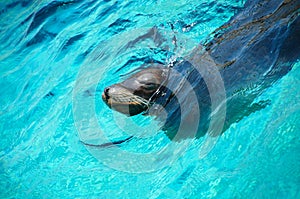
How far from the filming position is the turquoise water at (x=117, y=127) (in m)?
2.88

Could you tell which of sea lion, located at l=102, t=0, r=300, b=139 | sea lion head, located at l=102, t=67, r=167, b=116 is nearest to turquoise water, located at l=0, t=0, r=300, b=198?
sea lion, located at l=102, t=0, r=300, b=139

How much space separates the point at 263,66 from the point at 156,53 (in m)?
1.92

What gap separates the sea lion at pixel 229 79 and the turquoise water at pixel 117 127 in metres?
0.18

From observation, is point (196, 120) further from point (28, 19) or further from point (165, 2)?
point (28, 19)

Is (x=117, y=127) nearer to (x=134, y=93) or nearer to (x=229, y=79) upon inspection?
(x=134, y=93)

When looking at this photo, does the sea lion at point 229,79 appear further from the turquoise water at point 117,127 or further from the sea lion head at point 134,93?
the turquoise water at point 117,127

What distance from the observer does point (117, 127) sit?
3.69 meters

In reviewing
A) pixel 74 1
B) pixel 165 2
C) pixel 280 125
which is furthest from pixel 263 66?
pixel 74 1

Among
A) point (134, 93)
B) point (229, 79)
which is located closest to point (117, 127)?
point (134, 93)

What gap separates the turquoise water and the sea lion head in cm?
47

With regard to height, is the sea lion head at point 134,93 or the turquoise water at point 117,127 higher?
the sea lion head at point 134,93

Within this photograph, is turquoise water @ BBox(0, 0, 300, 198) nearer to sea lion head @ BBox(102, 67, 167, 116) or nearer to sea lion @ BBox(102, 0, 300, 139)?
sea lion @ BBox(102, 0, 300, 139)

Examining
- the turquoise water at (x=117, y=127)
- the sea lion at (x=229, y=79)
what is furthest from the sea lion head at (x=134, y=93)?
the turquoise water at (x=117, y=127)

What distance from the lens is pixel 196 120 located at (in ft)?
9.75
